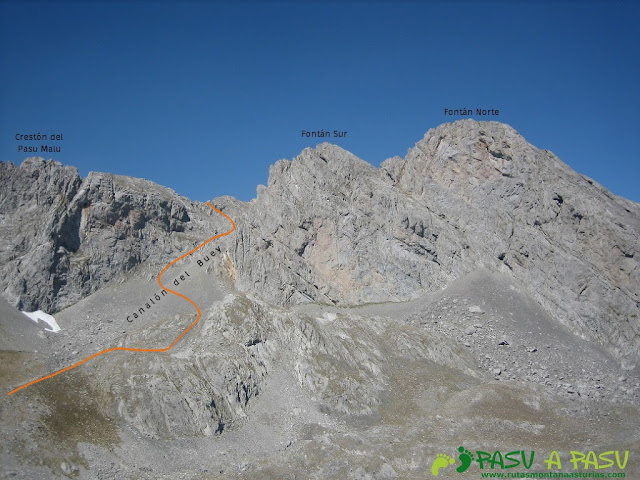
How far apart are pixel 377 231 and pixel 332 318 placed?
2738cm

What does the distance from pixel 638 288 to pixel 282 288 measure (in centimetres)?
5903

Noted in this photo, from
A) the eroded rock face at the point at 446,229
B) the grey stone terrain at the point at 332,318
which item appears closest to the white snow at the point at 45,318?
the grey stone terrain at the point at 332,318

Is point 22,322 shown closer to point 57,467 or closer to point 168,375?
point 168,375

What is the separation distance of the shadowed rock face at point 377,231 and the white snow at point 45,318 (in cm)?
153

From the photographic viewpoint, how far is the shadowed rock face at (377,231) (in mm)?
93000

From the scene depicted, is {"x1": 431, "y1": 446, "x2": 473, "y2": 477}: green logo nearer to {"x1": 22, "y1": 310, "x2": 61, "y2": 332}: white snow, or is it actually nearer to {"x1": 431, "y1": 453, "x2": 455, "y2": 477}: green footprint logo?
{"x1": 431, "y1": 453, "x2": 455, "y2": 477}: green footprint logo

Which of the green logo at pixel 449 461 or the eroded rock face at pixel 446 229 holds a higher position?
the eroded rock face at pixel 446 229

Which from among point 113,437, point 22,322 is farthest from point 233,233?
point 113,437

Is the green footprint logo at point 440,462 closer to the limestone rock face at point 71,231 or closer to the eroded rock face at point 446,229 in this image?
the eroded rock face at point 446,229

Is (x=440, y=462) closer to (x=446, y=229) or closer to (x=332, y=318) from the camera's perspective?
(x=332, y=318)

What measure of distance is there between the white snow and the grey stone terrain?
3.35 feet

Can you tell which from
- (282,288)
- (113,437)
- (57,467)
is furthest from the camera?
(282,288)

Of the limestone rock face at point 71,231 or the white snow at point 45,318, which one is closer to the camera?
the white snow at point 45,318

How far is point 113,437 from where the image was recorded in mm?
51594
